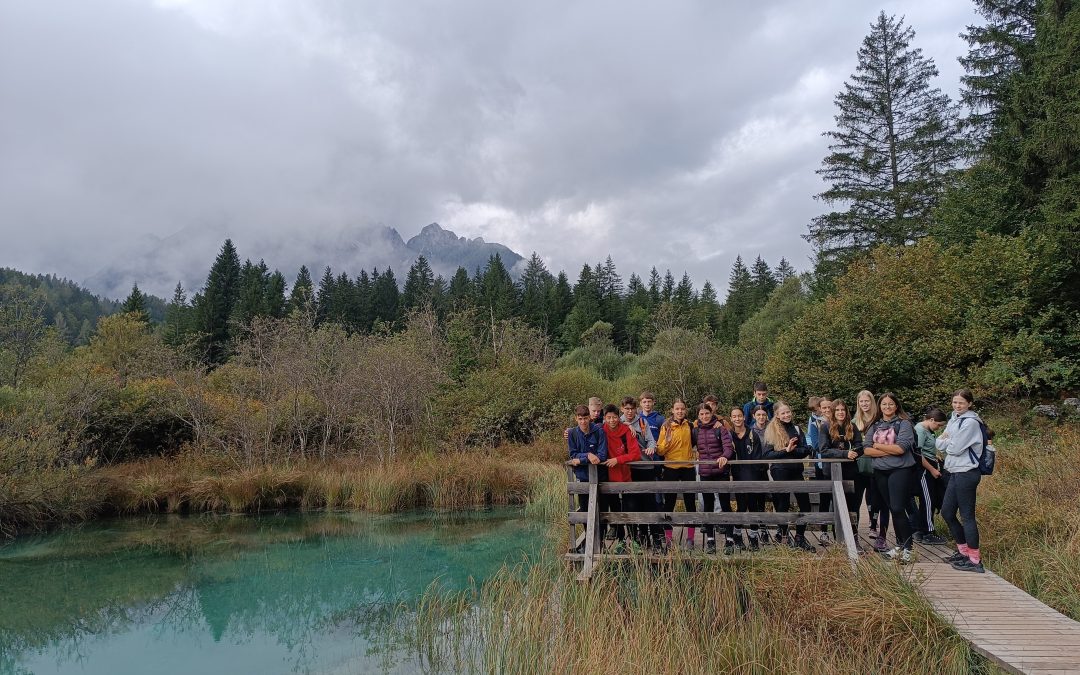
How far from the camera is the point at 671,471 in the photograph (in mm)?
6859

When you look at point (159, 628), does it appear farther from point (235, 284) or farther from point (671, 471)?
point (235, 284)

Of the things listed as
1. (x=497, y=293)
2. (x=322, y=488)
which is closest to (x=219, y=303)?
(x=497, y=293)

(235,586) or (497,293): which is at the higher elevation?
(497,293)

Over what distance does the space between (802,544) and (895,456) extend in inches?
49.3

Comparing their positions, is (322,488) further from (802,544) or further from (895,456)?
(895,456)

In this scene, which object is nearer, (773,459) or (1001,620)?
(1001,620)

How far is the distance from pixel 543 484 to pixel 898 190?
69.4 ft

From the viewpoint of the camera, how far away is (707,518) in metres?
6.11

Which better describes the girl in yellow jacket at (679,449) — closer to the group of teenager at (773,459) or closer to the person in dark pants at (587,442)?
the group of teenager at (773,459)

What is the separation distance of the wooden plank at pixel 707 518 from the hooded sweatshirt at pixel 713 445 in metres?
0.55

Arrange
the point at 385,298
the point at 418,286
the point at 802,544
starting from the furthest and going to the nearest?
the point at 418,286, the point at 385,298, the point at 802,544

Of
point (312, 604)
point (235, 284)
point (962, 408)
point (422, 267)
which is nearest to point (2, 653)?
point (312, 604)

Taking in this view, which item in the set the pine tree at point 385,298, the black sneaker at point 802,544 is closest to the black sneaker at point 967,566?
the black sneaker at point 802,544

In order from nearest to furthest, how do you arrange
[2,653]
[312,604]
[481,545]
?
1. [2,653]
2. [312,604]
3. [481,545]
